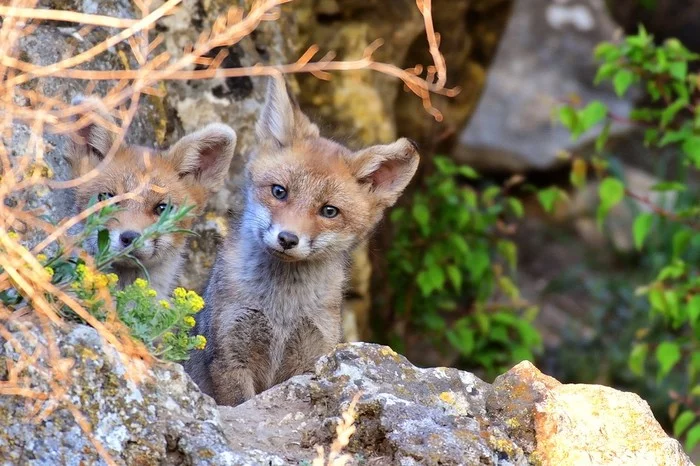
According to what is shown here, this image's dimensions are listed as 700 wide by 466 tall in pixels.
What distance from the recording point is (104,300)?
3449 millimetres

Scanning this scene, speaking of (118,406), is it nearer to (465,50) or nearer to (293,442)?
(293,442)

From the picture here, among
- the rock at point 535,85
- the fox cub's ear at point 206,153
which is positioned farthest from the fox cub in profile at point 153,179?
the rock at point 535,85

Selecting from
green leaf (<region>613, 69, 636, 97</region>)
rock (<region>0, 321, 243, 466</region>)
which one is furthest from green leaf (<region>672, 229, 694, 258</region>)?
rock (<region>0, 321, 243, 466</region>)

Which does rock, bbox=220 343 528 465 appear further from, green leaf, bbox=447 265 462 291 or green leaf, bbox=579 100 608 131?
green leaf, bbox=447 265 462 291

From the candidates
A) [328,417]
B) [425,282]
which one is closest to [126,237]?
[328,417]

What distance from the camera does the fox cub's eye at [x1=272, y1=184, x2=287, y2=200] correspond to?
5.35m

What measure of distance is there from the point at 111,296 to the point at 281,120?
89.0 inches

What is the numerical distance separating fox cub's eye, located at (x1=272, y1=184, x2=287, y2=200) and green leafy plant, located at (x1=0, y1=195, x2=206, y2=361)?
1586 millimetres

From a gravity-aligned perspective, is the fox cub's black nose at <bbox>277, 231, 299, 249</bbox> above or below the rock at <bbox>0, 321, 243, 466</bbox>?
below

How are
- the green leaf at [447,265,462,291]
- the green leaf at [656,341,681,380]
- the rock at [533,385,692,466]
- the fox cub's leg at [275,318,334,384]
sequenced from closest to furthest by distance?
the rock at [533,385,692,466]
the fox cub's leg at [275,318,334,384]
the green leaf at [656,341,681,380]
the green leaf at [447,265,462,291]

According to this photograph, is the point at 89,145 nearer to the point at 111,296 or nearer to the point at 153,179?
the point at 153,179

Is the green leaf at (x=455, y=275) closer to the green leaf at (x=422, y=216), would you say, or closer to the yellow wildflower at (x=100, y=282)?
the green leaf at (x=422, y=216)

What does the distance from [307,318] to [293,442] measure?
5.81 ft

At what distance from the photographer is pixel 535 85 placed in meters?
13.4
